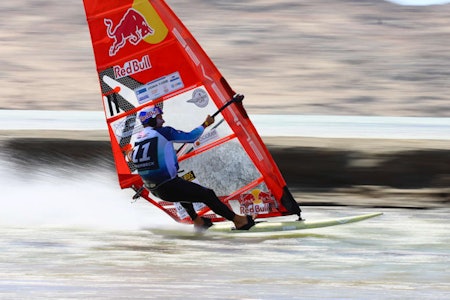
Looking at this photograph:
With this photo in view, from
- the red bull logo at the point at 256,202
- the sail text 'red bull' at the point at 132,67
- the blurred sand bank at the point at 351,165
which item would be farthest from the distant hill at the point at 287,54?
the sail text 'red bull' at the point at 132,67

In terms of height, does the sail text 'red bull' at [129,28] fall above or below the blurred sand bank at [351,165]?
above

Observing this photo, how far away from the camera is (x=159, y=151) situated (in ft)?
30.1

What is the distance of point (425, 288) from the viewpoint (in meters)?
7.69

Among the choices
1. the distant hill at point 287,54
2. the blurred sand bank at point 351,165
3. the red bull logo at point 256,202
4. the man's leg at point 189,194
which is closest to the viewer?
the man's leg at point 189,194

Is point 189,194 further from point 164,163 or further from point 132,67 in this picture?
point 132,67

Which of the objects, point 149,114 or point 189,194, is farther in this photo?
point 149,114

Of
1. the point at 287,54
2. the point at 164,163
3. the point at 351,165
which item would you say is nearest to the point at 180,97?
the point at 164,163

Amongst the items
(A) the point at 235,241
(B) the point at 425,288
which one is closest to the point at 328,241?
(A) the point at 235,241

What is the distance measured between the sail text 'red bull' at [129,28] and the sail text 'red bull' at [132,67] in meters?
0.19

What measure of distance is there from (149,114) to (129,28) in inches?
31.2

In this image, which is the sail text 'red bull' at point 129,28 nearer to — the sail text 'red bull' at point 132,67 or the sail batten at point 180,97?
the sail batten at point 180,97

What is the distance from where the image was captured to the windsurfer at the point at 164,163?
30.2ft

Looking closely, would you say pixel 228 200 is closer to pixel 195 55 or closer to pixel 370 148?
pixel 195 55

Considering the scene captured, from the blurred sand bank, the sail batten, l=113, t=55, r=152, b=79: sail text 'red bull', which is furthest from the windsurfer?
the blurred sand bank
